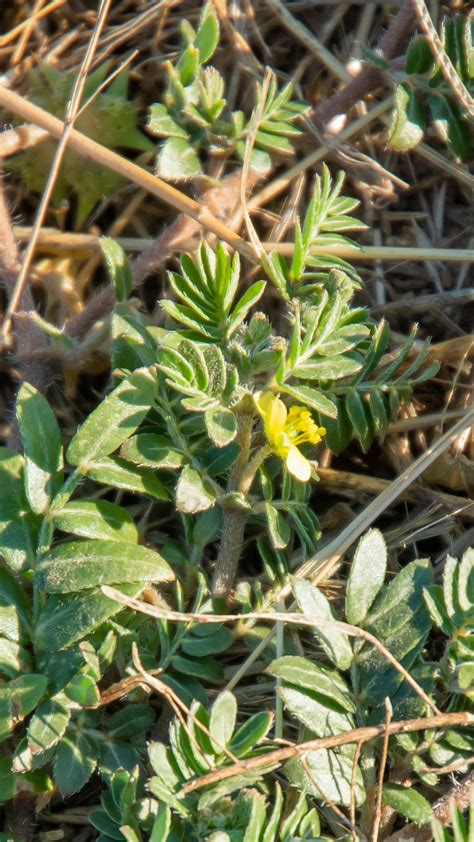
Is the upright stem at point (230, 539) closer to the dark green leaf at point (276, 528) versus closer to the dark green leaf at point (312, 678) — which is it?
the dark green leaf at point (276, 528)

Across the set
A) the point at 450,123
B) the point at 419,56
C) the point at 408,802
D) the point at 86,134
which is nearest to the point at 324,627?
the point at 408,802

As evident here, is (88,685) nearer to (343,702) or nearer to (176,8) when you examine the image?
(343,702)

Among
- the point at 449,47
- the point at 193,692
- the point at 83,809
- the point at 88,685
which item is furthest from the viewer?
the point at 449,47

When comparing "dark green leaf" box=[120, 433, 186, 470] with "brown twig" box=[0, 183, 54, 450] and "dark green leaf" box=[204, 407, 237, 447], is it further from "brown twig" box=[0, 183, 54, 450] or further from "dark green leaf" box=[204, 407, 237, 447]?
"brown twig" box=[0, 183, 54, 450]

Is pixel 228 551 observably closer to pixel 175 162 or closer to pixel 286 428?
pixel 286 428

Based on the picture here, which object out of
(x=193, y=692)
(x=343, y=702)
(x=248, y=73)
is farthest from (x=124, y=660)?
(x=248, y=73)

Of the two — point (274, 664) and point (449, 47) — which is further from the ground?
point (449, 47)

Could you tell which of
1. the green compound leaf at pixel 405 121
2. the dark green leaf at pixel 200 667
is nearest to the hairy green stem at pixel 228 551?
the dark green leaf at pixel 200 667
